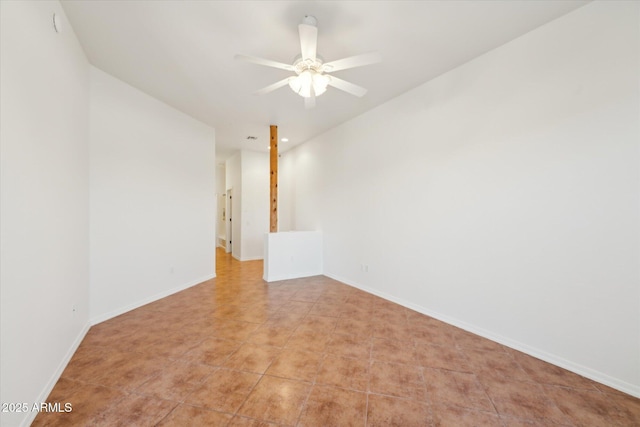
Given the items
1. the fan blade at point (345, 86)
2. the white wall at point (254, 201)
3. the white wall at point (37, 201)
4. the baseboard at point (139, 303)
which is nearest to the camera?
the white wall at point (37, 201)

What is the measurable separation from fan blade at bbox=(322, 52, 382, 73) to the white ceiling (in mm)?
410

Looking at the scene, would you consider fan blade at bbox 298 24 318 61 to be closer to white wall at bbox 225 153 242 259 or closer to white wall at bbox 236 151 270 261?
white wall at bbox 236 151 270 261

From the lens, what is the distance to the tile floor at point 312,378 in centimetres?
162

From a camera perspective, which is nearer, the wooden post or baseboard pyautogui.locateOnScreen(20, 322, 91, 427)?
baseboard pyautogui.locateOnScreen(20, 322, 91, 427)

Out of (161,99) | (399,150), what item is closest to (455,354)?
(399,150)

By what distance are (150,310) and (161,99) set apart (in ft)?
9.98

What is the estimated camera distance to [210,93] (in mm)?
3588

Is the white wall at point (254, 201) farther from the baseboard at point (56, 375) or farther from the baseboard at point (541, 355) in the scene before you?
the baseboard at point (541, 355)

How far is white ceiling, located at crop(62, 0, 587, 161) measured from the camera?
6.93ft

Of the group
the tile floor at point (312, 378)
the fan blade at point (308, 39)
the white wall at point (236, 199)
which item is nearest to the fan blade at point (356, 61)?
the fan blade at point (308, 39)

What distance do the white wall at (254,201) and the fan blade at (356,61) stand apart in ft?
16.3

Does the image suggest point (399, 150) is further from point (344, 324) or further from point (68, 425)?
point (68, 425)

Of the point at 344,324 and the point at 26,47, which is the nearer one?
the point at 26,47

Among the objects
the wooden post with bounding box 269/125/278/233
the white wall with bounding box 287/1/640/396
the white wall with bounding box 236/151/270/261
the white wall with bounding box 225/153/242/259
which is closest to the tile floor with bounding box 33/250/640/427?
the white wall with bounding box 287/1/640/396
